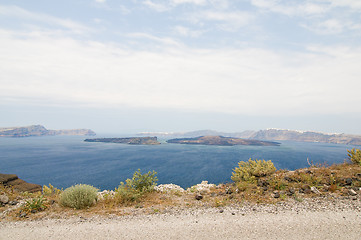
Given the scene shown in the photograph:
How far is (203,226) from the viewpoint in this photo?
7699 millimetres

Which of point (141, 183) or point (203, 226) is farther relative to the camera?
point (141, 183)

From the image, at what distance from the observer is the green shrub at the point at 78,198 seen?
417 inches

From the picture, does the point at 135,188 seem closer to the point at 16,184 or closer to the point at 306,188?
the point at 306,188

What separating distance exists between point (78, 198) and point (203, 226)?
7.59 meters

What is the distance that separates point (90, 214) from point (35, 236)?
7.81ft

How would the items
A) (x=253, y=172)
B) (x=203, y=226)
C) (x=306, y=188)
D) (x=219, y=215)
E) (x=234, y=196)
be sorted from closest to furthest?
(x=203, y=226)
(x=219, y=215)
(x=306, y=188)
(x=234, y=196)
(x=253, y=172)

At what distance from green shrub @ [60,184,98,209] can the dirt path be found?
164cm

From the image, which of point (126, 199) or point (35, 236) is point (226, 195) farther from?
point (35, 236)

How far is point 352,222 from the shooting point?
7312 mm

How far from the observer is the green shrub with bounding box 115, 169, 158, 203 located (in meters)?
11.3

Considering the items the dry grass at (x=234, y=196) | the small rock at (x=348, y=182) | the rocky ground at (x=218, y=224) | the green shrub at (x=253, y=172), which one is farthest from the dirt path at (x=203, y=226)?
the green shrub at (x=253, y=172)

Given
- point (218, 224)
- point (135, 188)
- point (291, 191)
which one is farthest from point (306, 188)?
point (135, 188)

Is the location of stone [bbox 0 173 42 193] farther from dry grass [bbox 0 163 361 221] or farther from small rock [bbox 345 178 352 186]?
small rock [bbox 345 178 352 186]

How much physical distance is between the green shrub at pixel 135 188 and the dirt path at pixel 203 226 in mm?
2289
